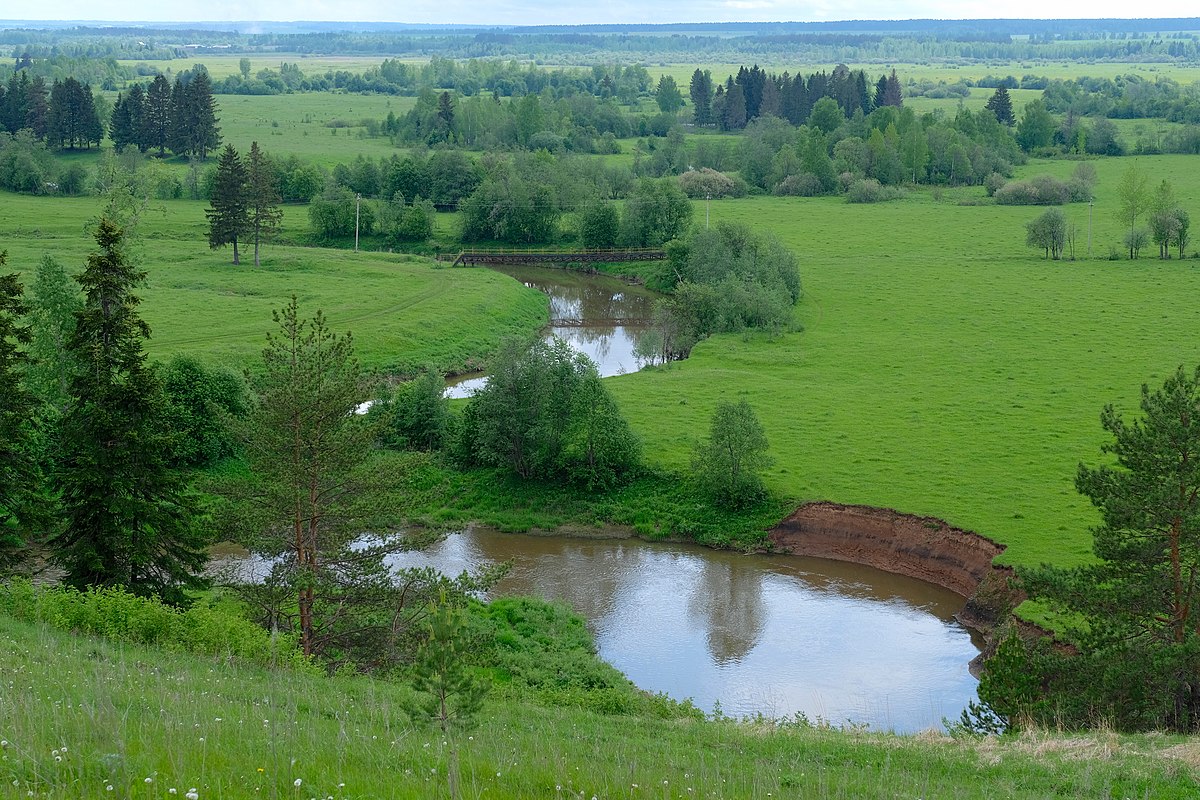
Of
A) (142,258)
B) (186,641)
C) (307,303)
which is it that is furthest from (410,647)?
(142,258)

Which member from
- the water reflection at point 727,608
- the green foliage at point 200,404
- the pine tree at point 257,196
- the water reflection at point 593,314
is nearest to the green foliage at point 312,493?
the water reflection at point 727,608

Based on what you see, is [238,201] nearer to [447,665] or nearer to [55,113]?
[55,113]

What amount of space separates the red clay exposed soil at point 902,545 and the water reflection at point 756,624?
559 millimetres

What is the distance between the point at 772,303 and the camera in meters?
A: 68.6

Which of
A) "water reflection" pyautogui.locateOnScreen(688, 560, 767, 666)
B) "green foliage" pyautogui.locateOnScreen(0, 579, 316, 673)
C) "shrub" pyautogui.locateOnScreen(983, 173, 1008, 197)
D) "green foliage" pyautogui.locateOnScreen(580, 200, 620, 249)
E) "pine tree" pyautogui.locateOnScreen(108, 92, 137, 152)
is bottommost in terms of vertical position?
"water reflection" pyautogui.locateOnScreen(688, 560, 767, 666)

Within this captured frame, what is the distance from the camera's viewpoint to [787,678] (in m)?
32.7

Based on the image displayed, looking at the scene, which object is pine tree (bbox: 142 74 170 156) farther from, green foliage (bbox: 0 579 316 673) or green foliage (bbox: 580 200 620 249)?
green foliage (bbox: 0 579 316 673)

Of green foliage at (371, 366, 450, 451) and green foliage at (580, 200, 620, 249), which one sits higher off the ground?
green foliage at (580, 200, 620, 249)

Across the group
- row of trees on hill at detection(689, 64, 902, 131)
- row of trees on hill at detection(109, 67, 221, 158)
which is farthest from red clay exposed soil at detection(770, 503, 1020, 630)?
row of trees on hill at detection(689, 64, 902, 131)

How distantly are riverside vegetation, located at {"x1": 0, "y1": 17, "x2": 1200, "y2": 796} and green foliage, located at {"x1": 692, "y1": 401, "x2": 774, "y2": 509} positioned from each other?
2.33 feet

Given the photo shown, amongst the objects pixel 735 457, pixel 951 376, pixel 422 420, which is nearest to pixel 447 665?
pixel 735 457

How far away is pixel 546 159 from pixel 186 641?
104m

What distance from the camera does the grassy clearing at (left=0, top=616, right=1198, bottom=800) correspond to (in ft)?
43.4

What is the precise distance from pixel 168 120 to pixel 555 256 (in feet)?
177
